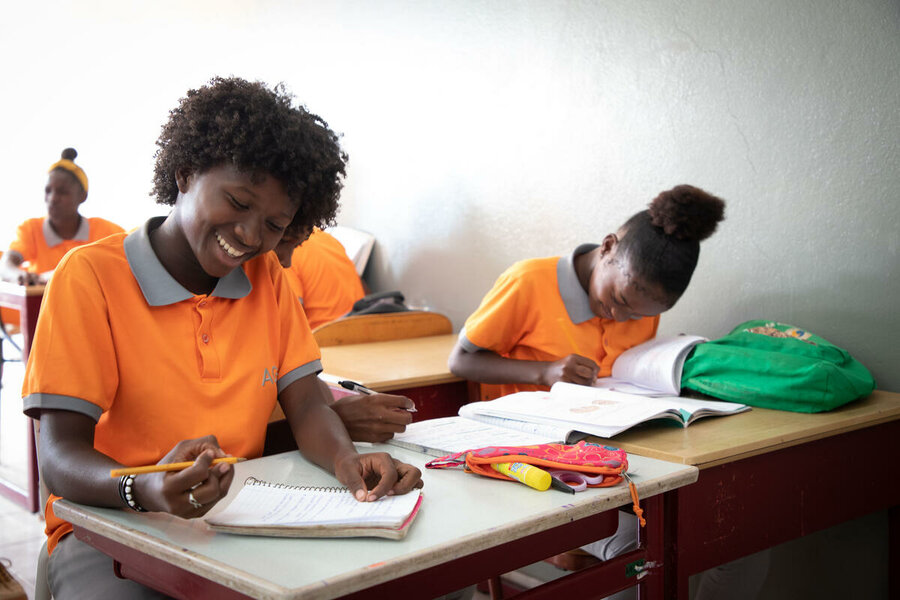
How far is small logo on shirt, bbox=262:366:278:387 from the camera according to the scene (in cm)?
143

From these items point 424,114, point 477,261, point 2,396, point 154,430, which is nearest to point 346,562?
point 154,430

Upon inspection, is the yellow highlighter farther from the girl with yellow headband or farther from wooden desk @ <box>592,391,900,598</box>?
the girl with yellow headband

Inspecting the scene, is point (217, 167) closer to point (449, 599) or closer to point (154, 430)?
point (154, 430)

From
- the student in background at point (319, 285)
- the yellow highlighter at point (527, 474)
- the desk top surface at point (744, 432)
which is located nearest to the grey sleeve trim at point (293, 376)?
the yellow highlighter at point (527, 474)

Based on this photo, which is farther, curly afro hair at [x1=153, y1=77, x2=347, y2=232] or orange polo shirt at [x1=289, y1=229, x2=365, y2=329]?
orange polo shirt at [x1=289, y1=229, x2=365, y2=329]

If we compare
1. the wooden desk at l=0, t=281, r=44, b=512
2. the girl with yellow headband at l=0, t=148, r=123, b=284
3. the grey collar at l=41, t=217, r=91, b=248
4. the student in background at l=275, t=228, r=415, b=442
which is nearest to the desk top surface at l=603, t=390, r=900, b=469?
the student in background at l=275, t=228, r=415, b=442

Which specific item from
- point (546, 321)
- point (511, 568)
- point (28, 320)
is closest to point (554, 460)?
point (511, 568)

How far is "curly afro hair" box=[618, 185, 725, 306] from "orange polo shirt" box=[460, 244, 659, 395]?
24 centimetres

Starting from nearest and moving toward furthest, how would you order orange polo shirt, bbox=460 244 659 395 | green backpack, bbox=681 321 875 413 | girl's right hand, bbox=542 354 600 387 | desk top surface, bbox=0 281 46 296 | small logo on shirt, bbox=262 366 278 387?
small logo on shirt, bbox=262 366 278 387
green backpack, bbox=681 321 875 413
girl's right hand, bbox=542 354 600 387
orange polo shirt, bbox=460 244 659 395
desk top surface, bbox=0 281 46 296

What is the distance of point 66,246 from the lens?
4.22 meters

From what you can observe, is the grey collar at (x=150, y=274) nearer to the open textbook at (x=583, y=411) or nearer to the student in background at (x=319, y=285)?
the open textbook at (x=583, y=411)

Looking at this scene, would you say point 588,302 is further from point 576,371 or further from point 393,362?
point 393,362

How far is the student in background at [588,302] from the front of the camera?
6.50 feet

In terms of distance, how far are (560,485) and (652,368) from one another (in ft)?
3.02
